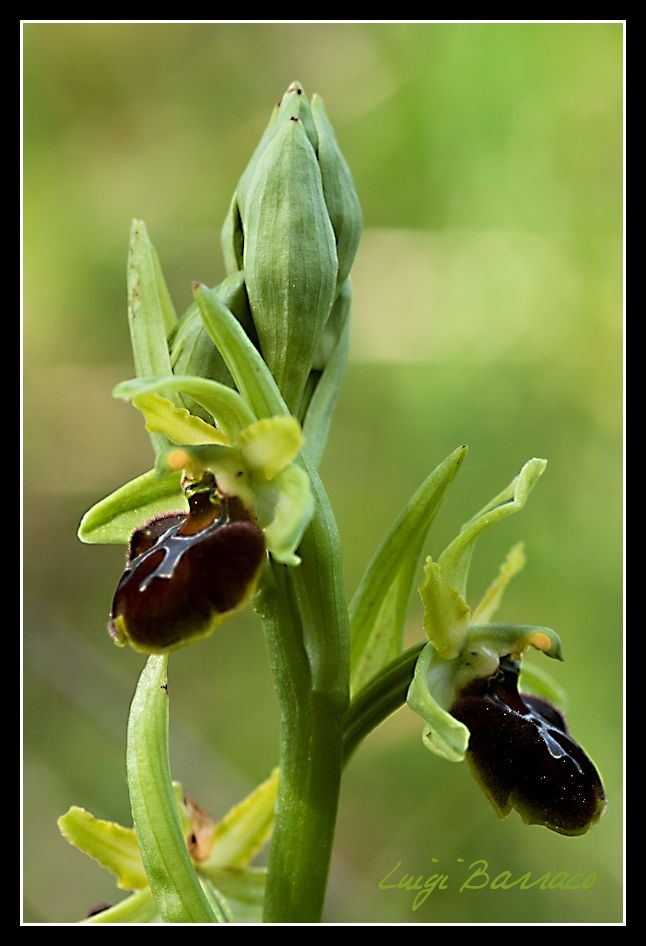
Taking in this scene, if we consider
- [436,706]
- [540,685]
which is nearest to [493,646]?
[436,706]

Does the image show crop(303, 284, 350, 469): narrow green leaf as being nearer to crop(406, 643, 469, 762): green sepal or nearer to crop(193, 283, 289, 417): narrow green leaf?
crop(193, 283, 289, 417): narrow green leaf

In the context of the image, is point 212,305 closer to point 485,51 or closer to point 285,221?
point 285,221

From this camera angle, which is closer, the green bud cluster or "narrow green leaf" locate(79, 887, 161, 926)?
the green bud cluster

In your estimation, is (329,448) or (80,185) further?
(80,185)

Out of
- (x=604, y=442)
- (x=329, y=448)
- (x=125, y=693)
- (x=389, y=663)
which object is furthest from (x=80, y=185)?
(x=389, y=663)

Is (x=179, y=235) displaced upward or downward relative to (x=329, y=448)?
upward
